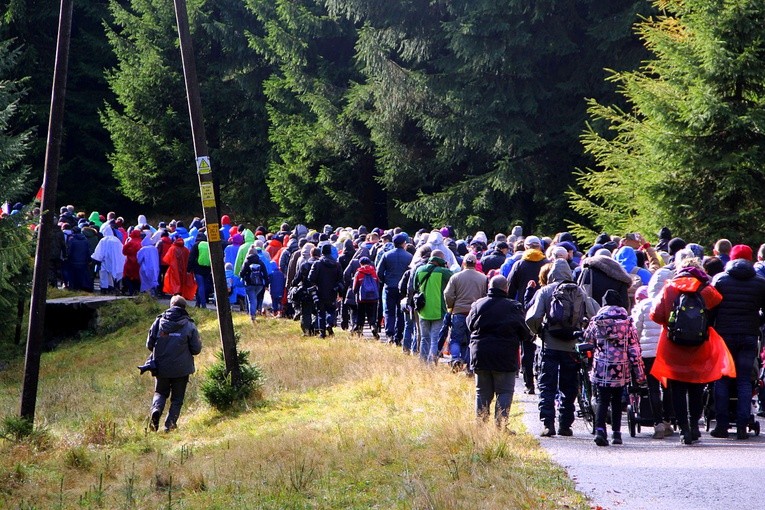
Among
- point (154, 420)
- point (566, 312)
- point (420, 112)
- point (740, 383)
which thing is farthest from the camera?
point (420, 112)

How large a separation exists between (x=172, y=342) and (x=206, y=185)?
2.45 meters

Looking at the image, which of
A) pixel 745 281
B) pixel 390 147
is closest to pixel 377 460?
pixel 745 281

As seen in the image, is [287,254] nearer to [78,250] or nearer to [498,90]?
[78,250]

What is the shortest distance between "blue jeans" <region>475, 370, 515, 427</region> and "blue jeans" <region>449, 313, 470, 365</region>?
3836 millimetres

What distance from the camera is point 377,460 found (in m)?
11.5

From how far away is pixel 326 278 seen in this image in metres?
20.9

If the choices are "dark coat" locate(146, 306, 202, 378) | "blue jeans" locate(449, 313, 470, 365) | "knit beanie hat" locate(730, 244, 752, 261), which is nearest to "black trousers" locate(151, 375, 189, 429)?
"dark coat" locate(146, 306, 202, 378)

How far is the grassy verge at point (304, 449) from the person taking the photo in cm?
1024

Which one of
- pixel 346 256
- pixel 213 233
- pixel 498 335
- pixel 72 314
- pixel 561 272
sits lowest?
pixel 498 335

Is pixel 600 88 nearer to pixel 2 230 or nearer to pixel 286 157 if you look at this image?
pixel 286 157

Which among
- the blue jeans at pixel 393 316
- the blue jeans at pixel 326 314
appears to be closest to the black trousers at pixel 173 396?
the blue jeans at pixel 393 316

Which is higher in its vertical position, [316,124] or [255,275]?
[316,124]

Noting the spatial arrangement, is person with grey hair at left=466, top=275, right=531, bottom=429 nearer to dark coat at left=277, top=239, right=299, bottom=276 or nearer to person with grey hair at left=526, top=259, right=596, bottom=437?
person with grey hair at left=526, top=259, right=596, bottom=437

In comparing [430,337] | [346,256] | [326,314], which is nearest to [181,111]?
[346,256]
